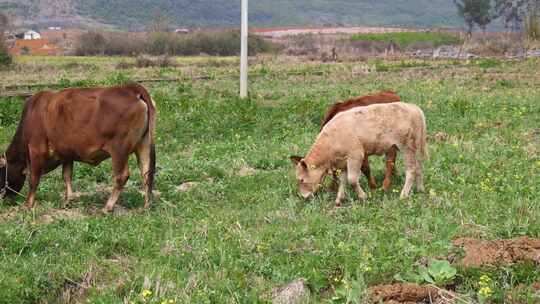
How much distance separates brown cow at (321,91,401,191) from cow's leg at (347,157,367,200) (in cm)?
60

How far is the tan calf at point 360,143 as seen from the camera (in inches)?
419

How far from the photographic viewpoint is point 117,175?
10609 mm

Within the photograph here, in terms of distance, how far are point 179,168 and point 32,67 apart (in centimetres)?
2858

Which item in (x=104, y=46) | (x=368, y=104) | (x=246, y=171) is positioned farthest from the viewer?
(x=104, y=46)

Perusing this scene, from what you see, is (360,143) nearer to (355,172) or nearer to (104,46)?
(355,172)

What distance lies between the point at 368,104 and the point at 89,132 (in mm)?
4490

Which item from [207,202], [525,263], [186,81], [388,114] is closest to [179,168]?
[207,202]

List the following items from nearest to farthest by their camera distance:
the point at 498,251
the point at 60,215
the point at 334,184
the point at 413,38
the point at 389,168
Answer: the point at 498,251 < the point at 60,215 < the point at 389,168 < the point at 334,184 < the point at 413,38

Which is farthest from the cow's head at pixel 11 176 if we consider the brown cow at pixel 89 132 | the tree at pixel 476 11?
the tree at pixel 476 11

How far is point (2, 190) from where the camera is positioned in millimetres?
11430

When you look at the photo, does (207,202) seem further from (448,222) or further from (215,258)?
(448,222)

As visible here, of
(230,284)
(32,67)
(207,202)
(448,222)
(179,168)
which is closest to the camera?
(230,284)

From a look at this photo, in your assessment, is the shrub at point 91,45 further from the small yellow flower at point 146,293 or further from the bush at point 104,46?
the small yellow flower at point 146,293

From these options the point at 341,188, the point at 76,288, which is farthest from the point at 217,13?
the point at 76,288
